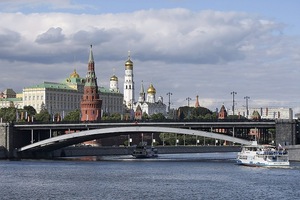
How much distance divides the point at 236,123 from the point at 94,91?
61.8 meters

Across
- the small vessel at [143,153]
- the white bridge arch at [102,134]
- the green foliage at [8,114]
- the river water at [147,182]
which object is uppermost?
the green foliage at [8,114]

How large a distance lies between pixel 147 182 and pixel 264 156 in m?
23.3

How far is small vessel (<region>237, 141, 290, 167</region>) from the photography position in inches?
3607

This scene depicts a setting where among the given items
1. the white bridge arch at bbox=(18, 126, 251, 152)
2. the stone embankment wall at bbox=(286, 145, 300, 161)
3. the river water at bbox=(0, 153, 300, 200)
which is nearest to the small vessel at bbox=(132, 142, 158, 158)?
the white bridge arch at bbox=(18, 126, 251, 152)

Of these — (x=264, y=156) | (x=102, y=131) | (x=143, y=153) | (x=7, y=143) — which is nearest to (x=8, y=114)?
(x=143, y=153)

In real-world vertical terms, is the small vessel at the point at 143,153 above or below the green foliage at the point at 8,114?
below

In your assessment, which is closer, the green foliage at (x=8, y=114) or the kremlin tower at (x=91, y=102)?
the kremlin tower at (x=91, y=102)

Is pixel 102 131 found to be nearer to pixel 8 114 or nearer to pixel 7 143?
pixel 7 143

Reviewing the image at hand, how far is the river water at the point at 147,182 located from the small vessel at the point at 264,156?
151cm

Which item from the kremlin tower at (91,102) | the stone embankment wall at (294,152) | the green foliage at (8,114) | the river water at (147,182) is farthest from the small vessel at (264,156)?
the green foliage at (8,114)

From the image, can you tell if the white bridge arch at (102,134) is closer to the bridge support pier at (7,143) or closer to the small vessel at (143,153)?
the bridge support pier at (7,143)

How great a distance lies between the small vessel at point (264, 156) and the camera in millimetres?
91625

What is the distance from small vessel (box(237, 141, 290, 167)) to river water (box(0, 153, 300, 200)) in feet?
4.95

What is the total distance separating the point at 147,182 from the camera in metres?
72.9
